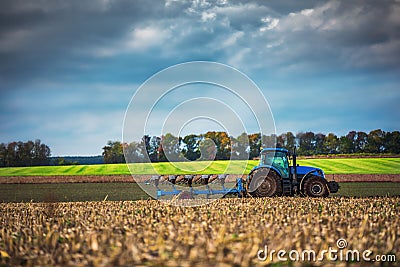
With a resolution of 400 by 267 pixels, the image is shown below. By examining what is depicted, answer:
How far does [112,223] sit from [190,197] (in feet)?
29.9

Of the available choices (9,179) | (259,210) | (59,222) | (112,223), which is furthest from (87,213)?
(9,179)

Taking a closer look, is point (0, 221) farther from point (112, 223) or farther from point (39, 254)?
point (39, 254)

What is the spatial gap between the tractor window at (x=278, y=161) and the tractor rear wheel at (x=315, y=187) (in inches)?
38.4

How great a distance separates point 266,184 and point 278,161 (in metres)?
1.18

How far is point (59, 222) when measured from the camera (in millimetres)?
10805

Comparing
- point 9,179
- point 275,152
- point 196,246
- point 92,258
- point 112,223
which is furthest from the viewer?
point 9,179

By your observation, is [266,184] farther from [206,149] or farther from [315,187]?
[206,149]

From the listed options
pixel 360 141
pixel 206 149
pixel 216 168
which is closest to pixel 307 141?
pixel 360 141

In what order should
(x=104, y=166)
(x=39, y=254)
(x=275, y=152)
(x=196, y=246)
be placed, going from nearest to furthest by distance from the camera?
(x=196, y=246)
(x=39, y=254)
(x=275, y=152)
(x=104, y=166)

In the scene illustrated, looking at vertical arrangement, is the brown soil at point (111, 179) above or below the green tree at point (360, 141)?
below

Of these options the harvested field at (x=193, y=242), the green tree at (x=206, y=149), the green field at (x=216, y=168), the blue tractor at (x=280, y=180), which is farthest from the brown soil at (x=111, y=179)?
the harvested field at (x=193, y=242)

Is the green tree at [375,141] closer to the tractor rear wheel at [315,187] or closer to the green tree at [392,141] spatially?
the green tree at [392,141]

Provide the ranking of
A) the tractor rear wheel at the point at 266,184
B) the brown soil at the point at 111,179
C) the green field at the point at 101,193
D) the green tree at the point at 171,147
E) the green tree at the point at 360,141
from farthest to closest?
the green tree at the point at 360,141, the brown soil at the point at 111,179, the green field at the point at 101,193, the green tree at the point at 171,147, the tractor rear wheel at the point at 266,184

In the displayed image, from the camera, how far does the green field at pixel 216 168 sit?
51.2 m
